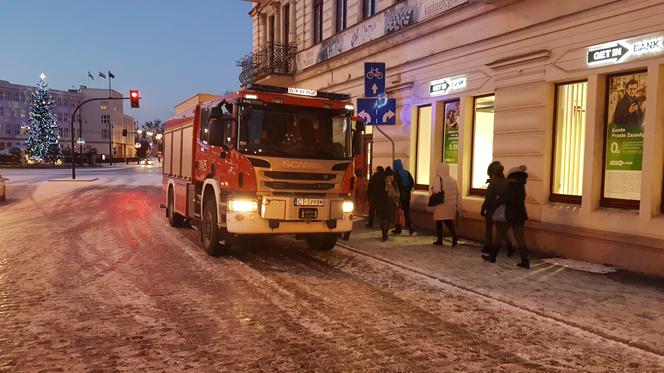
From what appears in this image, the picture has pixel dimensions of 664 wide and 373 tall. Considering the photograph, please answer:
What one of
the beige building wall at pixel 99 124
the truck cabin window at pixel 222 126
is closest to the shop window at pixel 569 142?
the truck cabin window at pixel 222 126

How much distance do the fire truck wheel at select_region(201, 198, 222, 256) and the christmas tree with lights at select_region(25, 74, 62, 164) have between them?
63.9 m

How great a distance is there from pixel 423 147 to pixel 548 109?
4.73m

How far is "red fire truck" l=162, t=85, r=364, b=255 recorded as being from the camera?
876 centimetres

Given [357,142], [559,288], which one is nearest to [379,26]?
[357,142]

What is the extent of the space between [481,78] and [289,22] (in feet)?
43.6

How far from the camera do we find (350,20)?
709 inches

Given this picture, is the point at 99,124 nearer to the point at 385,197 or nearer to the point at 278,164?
the point at 385,197

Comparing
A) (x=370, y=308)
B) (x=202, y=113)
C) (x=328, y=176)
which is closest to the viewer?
(x=370, y=308)

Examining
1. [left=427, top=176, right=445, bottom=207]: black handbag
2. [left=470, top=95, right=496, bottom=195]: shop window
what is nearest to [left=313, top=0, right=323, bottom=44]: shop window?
[left=470, top=95, right=496, bottom=195]: shop window

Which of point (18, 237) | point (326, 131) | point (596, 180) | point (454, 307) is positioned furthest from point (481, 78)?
point (18, 237)

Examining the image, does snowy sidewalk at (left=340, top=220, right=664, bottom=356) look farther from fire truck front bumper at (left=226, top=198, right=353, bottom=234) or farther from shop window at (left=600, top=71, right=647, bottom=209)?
shop window at (left=600, top=71, right=647, bottom=209)

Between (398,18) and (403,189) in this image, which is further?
(398,18)

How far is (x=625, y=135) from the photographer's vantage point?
913 centimetres

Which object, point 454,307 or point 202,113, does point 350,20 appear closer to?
point 202,113
